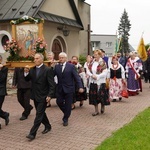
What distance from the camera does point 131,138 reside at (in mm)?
5891

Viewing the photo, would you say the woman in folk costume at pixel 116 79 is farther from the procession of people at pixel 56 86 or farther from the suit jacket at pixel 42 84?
the suit jacket at pixel 42 84

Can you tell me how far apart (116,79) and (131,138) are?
532cm

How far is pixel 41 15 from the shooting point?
15.6 metres

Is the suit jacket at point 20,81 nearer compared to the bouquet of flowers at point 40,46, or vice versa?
the suit jacket at point 20,81

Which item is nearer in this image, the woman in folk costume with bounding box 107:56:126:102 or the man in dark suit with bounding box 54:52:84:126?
the man in dark suit with bounding box 54:52:84:126

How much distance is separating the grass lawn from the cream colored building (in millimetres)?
9376

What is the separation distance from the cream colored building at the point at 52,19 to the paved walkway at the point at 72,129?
6.69 metres

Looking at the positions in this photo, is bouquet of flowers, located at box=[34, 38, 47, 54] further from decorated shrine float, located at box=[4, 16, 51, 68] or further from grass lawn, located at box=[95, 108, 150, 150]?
grass lawn, located at box=[95, 108, 150, 150]

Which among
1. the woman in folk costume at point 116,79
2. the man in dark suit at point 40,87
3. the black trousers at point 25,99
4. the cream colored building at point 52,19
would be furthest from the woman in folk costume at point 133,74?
the man in dark suit at point 40,87

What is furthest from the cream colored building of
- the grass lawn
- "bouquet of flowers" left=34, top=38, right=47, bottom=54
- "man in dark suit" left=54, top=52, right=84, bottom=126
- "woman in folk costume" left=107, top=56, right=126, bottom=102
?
the grass lawn

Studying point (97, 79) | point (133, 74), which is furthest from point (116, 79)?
point (97, 79)

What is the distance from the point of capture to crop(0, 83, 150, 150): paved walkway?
570 centimetres

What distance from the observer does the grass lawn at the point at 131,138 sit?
5.35 meters

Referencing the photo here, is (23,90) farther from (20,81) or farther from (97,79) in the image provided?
(97,79)
